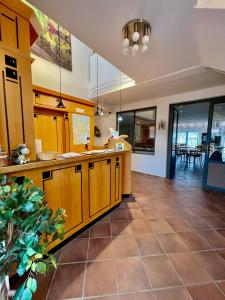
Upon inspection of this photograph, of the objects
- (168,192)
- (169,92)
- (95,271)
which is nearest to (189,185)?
(168,192)

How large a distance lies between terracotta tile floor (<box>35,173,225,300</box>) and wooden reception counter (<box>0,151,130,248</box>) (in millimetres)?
240

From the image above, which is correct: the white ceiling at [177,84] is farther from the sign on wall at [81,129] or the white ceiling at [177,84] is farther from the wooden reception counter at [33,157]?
the wooden reception counter at [33,157]

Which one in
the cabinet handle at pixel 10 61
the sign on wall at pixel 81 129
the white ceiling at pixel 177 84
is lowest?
the sign on wall at pixel 81 129

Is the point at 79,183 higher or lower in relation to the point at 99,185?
higher

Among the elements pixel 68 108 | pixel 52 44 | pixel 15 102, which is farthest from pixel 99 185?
pixel 52 44

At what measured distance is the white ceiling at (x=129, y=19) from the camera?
61.7 inches

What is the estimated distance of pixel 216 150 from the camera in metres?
3.96

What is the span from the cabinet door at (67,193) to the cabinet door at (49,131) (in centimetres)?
247

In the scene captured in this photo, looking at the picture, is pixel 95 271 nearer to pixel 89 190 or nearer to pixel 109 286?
pixel 109 286

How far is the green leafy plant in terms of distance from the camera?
0.69m

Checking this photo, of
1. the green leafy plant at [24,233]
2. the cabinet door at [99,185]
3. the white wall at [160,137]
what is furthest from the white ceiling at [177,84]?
the green leafy plant at [24,233]

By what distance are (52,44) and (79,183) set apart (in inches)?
175

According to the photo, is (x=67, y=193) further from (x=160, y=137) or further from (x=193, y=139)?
(x=193, y=139)

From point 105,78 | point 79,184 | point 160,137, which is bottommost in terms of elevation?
point 79,184
